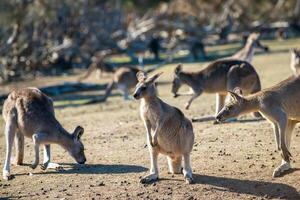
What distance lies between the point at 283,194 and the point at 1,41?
17806 millimetres

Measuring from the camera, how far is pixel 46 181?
8320 millimetres

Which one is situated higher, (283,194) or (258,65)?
(258,65)

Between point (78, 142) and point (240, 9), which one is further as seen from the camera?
point (240, 9)

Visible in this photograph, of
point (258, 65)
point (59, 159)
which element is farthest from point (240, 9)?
point (59, 159)

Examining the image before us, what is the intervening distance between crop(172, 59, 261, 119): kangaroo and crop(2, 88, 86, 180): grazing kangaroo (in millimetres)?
3232

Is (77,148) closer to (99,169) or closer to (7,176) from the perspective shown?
(99,169)

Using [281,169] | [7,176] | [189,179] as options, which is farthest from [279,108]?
[7,176]

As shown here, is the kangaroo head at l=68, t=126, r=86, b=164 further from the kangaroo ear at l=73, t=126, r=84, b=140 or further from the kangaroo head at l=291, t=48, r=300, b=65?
the kangaroo head at l=291, t=48, r=300, b=65

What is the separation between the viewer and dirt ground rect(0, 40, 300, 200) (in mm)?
7488

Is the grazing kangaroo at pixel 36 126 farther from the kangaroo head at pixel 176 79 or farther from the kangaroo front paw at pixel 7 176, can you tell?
the kangaroo head at pixel 176 79

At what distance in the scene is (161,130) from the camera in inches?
306

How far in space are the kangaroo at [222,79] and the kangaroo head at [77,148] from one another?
3.16 meters

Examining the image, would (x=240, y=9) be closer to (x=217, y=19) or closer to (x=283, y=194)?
(x=217, y=19)

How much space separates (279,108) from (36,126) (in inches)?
118
